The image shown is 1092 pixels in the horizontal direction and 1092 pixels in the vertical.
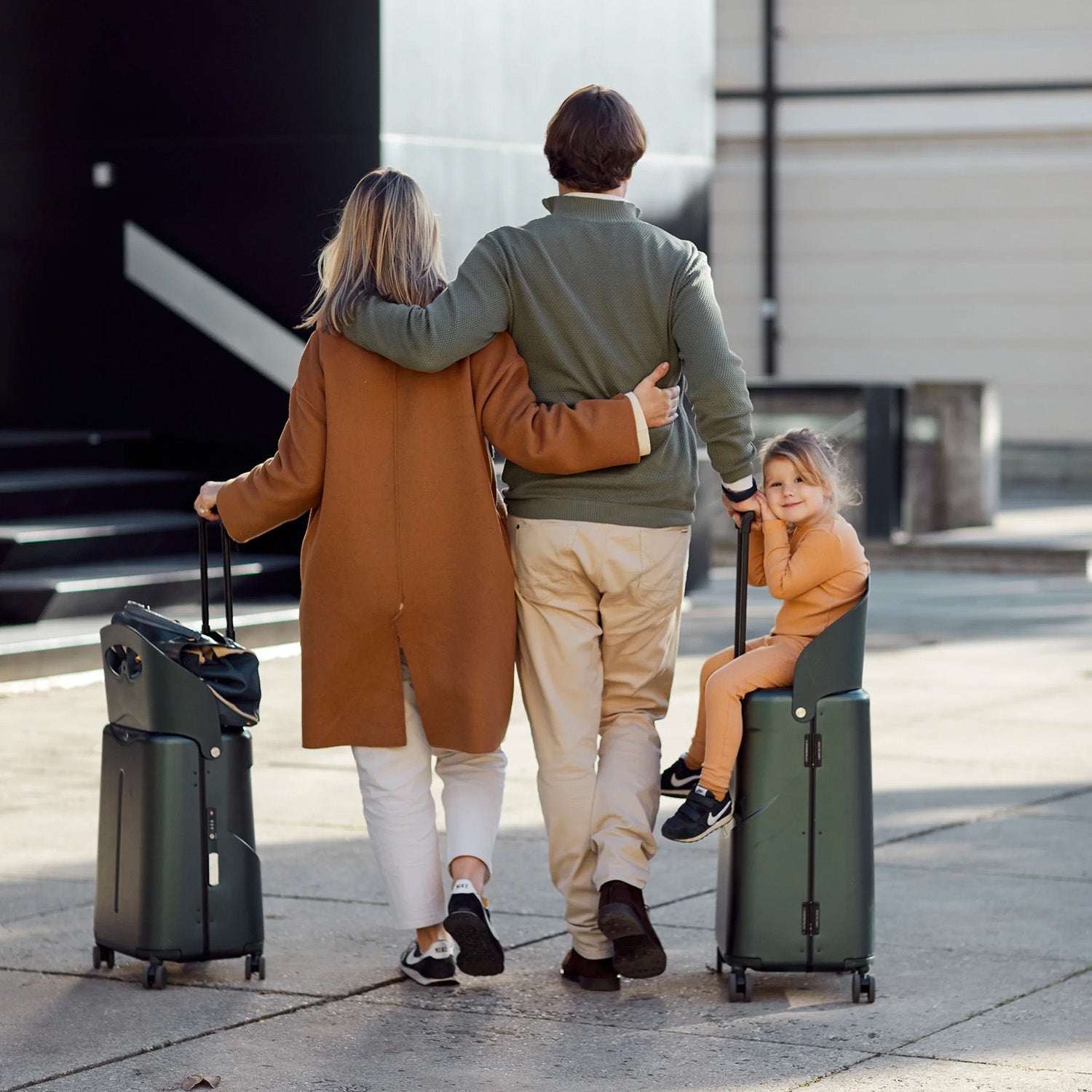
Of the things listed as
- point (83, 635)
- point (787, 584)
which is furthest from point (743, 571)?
point (83, 635)

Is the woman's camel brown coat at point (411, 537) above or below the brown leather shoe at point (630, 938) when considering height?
above

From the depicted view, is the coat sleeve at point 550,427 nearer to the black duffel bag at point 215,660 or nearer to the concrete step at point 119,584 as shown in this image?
the black duffel bag at point 215,660

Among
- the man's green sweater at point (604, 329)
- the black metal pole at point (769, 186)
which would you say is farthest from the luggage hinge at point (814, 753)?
the black metal pole at point (769, 186)

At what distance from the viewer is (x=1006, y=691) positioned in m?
9.10

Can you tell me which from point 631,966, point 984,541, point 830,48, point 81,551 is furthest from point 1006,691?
point 830,48

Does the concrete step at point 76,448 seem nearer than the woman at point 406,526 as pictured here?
No

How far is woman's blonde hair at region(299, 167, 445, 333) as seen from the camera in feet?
14.3

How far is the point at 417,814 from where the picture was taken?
4.49 meters

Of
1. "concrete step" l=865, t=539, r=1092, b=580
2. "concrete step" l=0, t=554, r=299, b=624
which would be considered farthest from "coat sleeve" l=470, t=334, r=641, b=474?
"concrete step" l=865, t=539, r=1092, b=580

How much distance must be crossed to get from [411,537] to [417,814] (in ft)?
2.00

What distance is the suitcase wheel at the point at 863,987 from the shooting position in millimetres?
4328

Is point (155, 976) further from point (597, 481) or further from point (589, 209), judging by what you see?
point (589, 209)

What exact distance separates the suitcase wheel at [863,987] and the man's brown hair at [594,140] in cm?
176

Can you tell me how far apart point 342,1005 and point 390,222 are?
1.65 meters
